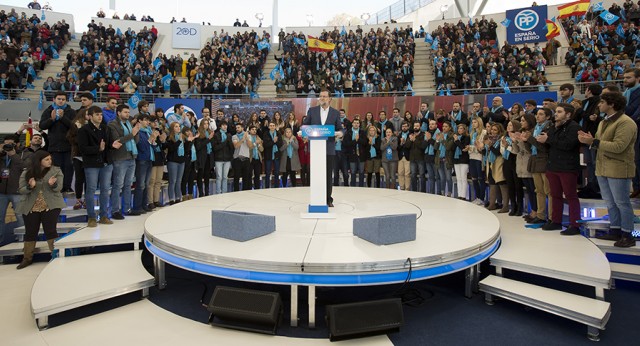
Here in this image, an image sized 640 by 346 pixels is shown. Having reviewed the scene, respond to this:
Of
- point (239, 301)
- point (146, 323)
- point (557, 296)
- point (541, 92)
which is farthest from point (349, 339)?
point (541, 92)

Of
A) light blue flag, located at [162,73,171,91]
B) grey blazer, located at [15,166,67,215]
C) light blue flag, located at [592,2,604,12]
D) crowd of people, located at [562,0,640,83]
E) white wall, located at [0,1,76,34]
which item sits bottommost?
grey blazer, located at [15,166,67,215]

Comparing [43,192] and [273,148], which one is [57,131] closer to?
[43,192]

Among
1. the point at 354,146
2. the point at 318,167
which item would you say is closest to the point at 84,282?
the point at 318,167

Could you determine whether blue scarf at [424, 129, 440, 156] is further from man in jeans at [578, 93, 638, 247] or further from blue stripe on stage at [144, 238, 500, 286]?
blue stripe on stage at [144, 238, 500, 286]

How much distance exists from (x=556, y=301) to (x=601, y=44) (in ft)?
55.6

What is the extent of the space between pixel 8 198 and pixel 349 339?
5396 millimetres

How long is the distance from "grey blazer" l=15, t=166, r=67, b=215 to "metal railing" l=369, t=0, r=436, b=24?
32949 millimetres

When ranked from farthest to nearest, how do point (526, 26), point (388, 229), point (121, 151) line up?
point (526, 26)
point (121, 151)
point (388, 229)

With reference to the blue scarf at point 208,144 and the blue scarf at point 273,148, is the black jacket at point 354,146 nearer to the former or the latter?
the blue scarf at point 273,148

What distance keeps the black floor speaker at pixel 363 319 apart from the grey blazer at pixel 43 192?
410 cm

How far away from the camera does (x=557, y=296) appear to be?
10.9ft

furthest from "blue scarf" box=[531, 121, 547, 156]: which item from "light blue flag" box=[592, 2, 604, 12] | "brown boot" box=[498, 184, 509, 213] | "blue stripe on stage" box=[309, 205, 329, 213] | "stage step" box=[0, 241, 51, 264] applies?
"light blue flag" box=[592, 2, 604, 12]

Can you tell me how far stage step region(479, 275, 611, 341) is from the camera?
2973 millimetres

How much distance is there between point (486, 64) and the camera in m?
15.5
